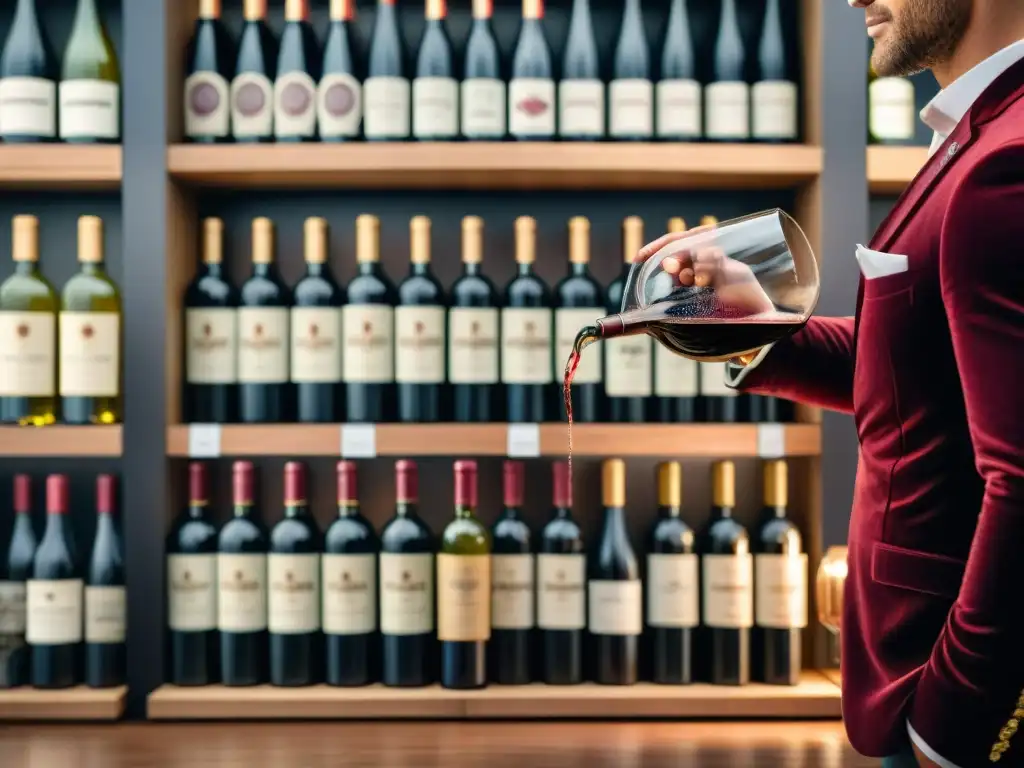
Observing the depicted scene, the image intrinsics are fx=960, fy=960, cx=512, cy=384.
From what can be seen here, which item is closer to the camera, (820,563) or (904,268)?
(904,268)

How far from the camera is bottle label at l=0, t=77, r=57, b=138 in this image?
58.7 inches

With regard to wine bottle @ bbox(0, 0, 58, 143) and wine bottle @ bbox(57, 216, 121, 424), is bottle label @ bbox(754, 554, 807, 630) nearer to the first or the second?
wine bottle @ bbox(57, 216, 121, 424)

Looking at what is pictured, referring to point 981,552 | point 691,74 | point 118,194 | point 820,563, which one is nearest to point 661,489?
point 820,563

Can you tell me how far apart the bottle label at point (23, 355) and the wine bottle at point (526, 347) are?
71cm

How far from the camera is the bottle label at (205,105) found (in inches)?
60.1

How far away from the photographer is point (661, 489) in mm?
1499

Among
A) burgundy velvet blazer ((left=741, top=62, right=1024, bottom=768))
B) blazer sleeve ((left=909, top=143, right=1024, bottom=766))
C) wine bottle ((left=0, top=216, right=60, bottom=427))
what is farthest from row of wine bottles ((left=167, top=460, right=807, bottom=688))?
blazer sleeve ((left=909, top=143, right=1024, bottom=766))

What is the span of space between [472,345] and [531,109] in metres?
0.38

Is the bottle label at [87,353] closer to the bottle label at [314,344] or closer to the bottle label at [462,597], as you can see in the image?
the bottle label at [314,344]

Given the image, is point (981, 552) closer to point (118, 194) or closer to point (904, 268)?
point (904, 268)

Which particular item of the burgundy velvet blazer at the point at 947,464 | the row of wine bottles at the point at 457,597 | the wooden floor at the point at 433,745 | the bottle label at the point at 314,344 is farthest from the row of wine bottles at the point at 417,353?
the burgundy velvet blazer at the point at 947,464

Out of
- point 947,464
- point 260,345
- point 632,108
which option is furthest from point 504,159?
point 947,464

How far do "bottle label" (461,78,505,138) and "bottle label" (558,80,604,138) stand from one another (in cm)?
10

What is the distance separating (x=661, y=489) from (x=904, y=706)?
0.83 metres
